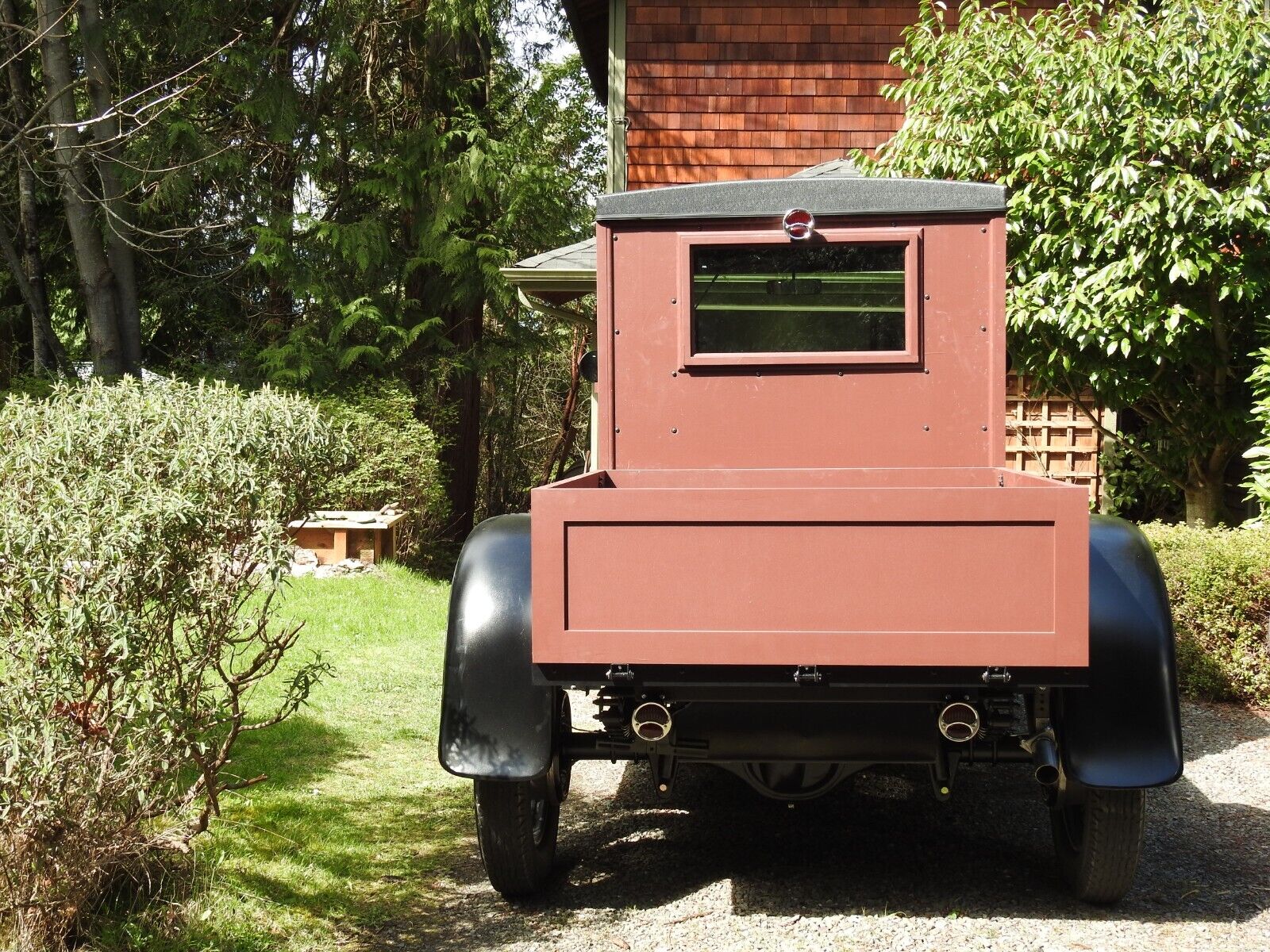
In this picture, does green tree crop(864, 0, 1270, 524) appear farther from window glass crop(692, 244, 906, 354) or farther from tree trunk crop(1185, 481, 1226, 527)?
window glass crop(692, 244, 906, 354)

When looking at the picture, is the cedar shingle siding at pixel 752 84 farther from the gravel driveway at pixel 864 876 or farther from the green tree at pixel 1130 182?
the gravel driveway at pixel 864 876

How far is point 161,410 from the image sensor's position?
3.42 meters

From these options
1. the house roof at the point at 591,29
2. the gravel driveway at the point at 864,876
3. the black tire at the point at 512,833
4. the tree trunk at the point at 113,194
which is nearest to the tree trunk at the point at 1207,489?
the gravel driveway at the point at 864,876

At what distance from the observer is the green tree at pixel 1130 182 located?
752 centimetres

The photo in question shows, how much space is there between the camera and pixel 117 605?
2932mm

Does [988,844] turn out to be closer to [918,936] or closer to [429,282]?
[918,936]

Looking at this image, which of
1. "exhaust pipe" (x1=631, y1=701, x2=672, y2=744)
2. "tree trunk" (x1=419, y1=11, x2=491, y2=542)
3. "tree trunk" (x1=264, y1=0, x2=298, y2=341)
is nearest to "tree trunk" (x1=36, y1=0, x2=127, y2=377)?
"tree trunk" (x1=264, y1=0, x2=298, y2=341)

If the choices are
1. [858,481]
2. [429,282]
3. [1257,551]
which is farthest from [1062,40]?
[429,282]

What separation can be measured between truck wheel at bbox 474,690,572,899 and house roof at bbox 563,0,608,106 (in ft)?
33.0

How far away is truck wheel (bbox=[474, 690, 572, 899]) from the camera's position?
364 centimetres

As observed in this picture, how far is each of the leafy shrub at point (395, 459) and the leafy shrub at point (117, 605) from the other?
7.90m

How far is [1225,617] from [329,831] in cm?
500

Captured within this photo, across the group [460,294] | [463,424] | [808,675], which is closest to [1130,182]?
[808,675]

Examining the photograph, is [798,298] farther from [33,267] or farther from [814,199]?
[33,267]
